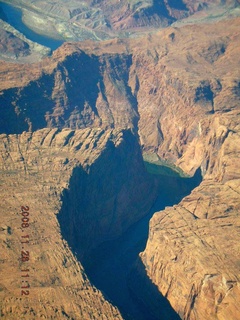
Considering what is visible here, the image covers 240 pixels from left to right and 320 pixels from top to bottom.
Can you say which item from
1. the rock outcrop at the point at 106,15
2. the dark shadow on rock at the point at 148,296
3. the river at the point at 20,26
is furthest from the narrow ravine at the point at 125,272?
the rock outcrop at the point at 106,15

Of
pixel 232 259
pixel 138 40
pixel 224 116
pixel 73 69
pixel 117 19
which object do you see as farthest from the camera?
pixel 117 19

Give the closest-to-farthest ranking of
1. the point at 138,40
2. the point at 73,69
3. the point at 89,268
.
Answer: the point at 89,268 → the point at 73,69 → the point at 138,40

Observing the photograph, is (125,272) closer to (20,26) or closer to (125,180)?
(125,180)

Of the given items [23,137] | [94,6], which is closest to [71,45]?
[23,137]

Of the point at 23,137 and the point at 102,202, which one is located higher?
the point at 23,137

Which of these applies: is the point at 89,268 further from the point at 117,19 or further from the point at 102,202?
the point at 117,19

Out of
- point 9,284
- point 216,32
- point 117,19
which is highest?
point 117,19
